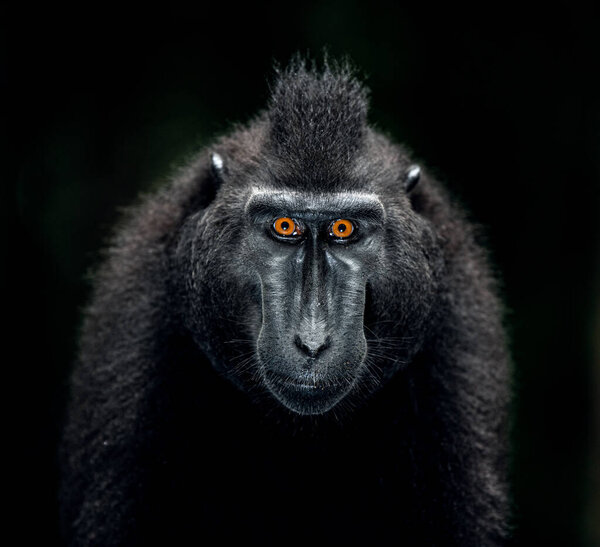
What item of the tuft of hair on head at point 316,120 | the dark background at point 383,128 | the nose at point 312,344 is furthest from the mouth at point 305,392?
the dark background at point 383,128

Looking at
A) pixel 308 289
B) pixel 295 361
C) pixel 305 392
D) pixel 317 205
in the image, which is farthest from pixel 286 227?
pixel 305 392

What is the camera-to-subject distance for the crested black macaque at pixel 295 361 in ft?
17.0

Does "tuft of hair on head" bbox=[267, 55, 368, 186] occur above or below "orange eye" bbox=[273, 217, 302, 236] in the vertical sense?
above

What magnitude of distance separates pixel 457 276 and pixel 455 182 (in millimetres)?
3746

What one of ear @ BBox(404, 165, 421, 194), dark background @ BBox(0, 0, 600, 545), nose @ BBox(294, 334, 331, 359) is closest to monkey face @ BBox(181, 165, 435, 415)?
nose @ BBox(294, 334, 331, 359)

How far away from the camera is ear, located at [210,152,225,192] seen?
5.62 metres

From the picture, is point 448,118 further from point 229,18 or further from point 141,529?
point 141,529

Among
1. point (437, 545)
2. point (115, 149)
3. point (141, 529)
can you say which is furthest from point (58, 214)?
point (437, 545)

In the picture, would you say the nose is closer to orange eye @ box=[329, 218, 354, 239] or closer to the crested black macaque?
the crested black macaque

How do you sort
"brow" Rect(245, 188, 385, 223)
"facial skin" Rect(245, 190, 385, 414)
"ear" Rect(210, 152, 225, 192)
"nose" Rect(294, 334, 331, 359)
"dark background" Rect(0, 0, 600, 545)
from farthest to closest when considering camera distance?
1. "dark background" Rect(0, 0, 600, 545)
2. "ear" Rect(210, 152, 225, 192)
3. "brow" Rect(245, 188, 385, 223)
4. "facial skin" Rect(245, 190, 385, 414)
5. "nose" Rect(294, 334, 331, 359)

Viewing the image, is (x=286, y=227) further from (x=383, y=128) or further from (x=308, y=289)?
(x=383, y=128)

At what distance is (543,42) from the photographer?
32.6ft

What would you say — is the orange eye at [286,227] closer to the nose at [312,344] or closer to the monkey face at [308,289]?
the monkey face at [308,289]

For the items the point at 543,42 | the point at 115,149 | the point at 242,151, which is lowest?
the point at 242,151
